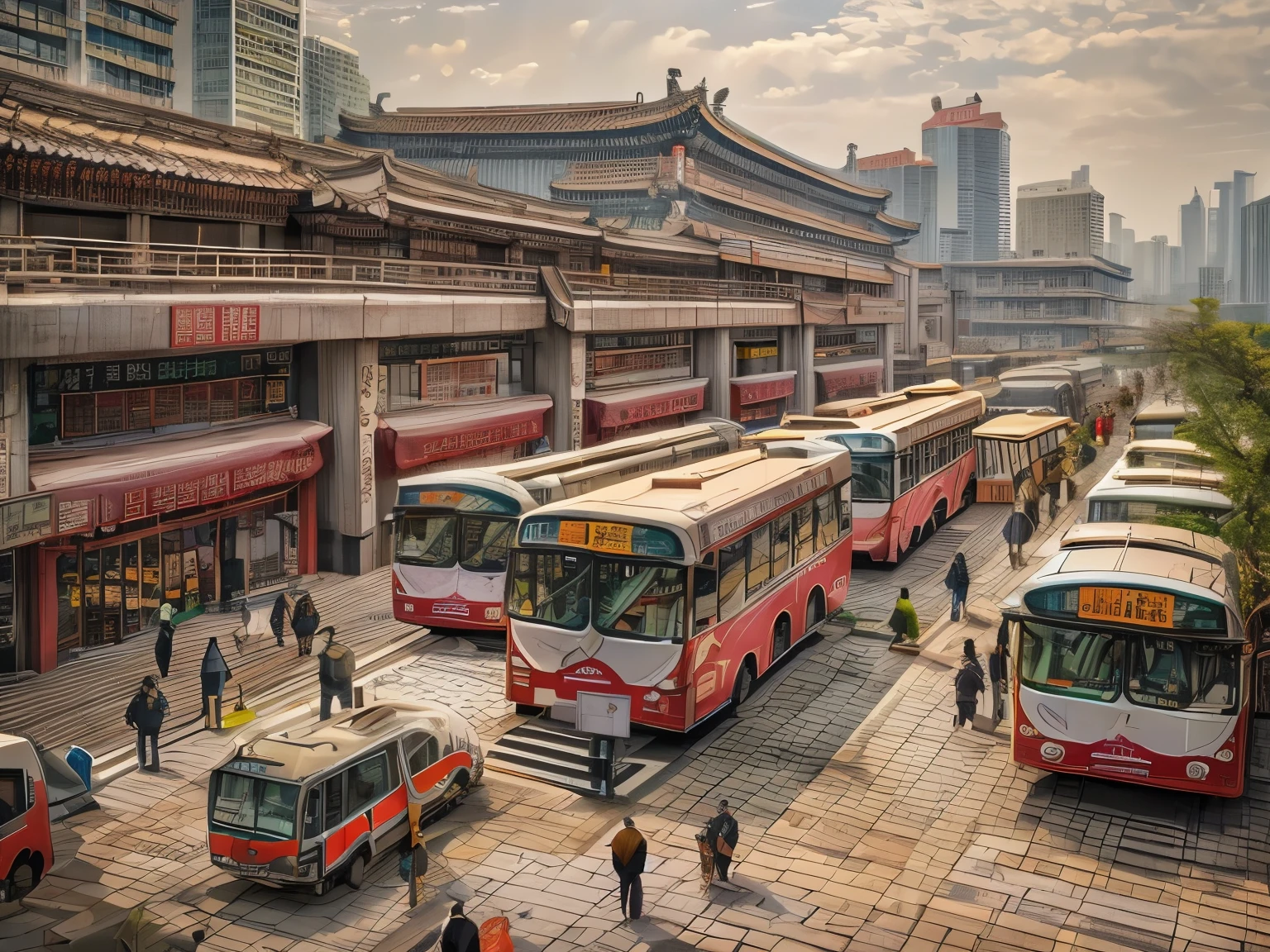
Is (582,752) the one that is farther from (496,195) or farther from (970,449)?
(496,195)

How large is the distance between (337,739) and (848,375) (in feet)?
148

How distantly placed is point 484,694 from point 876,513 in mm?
10323

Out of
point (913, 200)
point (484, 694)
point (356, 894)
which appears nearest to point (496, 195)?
point (484, 694)

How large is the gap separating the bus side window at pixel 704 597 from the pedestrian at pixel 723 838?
112 inches

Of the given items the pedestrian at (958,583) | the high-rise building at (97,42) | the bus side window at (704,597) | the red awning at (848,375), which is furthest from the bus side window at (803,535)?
the red awning at (848,375)

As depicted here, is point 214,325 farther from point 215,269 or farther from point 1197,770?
point 1197,770

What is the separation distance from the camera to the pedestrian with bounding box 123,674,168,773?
1307 cm

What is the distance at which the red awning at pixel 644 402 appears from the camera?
102ft

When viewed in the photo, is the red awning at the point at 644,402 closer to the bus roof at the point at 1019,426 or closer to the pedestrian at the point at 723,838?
the bus roof at the point at 1019,426

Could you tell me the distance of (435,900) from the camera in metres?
10.3

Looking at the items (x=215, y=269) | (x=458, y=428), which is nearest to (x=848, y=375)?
(x=458, y=428)

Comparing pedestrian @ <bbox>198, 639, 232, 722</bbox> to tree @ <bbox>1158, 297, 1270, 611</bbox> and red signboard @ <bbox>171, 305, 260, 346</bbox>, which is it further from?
tree @ <bbox>1158, 297, 1270, 611</bbox>

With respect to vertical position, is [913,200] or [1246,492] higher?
[913,200]

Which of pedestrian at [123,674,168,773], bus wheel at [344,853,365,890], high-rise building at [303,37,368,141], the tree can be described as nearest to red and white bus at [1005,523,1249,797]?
the tree
